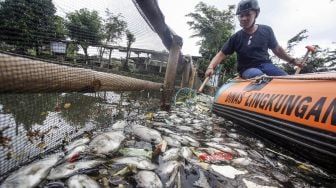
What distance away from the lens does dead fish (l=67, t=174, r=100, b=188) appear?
1067 mm

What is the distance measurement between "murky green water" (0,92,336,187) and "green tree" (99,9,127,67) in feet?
3.15

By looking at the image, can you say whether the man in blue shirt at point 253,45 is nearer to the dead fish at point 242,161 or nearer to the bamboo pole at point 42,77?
the dead fish at point 242,161

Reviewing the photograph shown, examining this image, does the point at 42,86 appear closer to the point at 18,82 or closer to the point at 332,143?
the point at 18,82

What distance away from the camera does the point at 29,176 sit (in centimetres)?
108

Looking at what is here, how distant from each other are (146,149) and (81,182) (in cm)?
66

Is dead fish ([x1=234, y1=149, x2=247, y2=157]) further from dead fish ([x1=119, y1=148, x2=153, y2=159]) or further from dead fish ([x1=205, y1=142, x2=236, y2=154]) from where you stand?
dead fish ([x1=119, y1=148, x2=153, y2=159])

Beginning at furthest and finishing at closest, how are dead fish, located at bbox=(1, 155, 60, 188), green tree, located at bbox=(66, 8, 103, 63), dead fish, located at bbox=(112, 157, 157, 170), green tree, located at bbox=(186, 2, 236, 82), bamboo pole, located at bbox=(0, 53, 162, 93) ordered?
green tree, located at bbox=(186, 2, 236, 82), green tree, located at bbox=(66, 8, 103, 63), dead fish, located at bbox=(112, 157, 157, 170), dead fish, located at bbox=(1, 155, 60, 188), bamboo pole, located at bbox=(0, 53, 162, 93)

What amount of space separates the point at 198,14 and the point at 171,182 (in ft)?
120

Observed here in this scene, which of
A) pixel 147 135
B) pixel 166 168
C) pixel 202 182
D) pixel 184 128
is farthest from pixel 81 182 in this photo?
pixel 184 128

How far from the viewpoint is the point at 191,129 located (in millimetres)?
2658

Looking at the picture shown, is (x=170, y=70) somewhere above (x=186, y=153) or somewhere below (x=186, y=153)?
above

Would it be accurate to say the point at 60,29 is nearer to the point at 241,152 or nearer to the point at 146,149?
the point at 146,149

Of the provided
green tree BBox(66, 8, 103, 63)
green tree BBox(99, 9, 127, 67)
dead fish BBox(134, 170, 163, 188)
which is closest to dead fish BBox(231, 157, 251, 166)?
dead fish BBox(134, 170, 163, 188)

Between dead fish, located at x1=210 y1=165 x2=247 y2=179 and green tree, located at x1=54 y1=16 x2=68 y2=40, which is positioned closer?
dead fish, located at x1=210 y1=165 x2=247 y2=179
